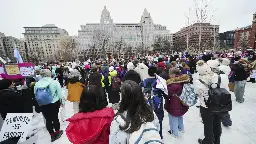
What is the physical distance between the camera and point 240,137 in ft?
13.3

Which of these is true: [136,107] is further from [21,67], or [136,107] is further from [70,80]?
[21,67]

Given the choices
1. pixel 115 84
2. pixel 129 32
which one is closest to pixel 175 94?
pixel 115 84

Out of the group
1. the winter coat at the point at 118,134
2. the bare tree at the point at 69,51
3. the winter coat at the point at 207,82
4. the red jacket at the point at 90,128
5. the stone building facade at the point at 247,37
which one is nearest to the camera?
the winter coat at the point at 118,134

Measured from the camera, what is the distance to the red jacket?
186cm

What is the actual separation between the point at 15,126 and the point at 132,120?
1646mm

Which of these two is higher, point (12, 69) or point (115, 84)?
point (12, 69)

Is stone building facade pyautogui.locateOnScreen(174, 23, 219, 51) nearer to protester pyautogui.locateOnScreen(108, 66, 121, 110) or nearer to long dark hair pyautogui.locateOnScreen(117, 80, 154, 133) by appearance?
protester pyautogui.locateOnScreen(108, 66, 121, 110)

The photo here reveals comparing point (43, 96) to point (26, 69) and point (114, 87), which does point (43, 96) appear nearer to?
point (114, 87)

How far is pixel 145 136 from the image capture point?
155 centimetres

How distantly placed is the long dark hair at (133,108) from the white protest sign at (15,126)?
1381mm

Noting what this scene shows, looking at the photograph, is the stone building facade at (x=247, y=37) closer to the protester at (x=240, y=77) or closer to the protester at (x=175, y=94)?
the protester at (x=240, y=77)

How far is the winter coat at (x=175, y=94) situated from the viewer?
3.85 m

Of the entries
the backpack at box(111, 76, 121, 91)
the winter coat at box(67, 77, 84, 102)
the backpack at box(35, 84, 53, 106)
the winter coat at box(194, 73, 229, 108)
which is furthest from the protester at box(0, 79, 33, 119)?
the winter coat at box(194, 73, 229, 108)

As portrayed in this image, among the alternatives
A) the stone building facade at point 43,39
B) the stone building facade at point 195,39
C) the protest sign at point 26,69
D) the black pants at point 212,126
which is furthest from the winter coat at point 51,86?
the stone building facade at point 43,39
